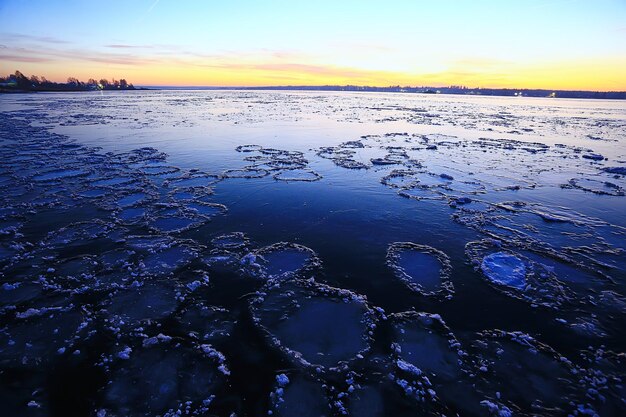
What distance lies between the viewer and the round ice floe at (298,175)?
1035 cm

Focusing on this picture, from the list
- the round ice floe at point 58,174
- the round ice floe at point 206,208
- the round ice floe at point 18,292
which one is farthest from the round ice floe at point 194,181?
the round ice floe at point 18,292

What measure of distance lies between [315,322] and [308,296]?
Answer: 1.78ft

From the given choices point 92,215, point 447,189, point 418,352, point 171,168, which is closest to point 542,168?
point 447,189

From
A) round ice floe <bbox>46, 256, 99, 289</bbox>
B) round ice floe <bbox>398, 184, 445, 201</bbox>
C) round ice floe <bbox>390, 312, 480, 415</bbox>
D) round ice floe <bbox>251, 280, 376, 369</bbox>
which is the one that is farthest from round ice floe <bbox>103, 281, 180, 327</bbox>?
round ice floe <bbox>398, 184, 445, 201</bbox>

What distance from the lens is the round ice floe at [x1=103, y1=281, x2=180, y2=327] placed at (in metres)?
4.23

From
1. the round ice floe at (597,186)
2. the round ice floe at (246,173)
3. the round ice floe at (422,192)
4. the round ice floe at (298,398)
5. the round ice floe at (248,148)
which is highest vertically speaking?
the round ice floe at (248,148)

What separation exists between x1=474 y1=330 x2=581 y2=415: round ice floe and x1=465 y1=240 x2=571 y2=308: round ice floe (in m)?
1.09

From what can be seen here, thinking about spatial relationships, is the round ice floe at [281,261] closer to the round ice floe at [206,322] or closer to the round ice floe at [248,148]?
the round ice floe at [206,322]

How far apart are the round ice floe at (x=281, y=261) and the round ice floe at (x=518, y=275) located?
120 inches

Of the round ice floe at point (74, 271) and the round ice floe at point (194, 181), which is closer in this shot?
the round ice floe at point (74, 271)

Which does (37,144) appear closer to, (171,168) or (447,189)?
(171,168)

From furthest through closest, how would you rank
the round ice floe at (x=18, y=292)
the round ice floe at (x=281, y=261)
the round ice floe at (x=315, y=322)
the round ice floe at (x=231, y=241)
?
the round ice floe at (x=231, y=241) < the round ice floe at (x=281, y=261) < the round ice floe at (x=18, y=292) < the round ice floe at (x=315, y=322)

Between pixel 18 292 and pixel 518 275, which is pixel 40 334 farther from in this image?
pixel 518 275

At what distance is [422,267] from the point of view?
546 centimetres
